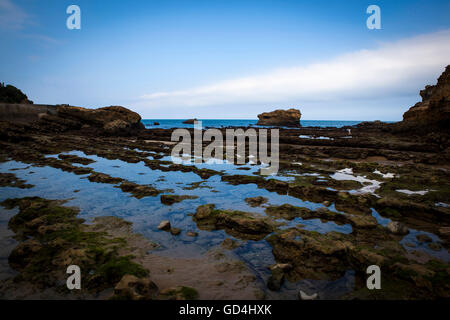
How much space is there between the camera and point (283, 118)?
102m

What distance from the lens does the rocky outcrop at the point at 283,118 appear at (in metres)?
101

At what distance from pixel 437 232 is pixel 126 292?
793cm

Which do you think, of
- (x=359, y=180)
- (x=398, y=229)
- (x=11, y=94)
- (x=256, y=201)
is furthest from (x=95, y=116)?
(x=398, y=229)

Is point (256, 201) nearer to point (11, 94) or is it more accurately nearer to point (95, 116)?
point (95, 116)

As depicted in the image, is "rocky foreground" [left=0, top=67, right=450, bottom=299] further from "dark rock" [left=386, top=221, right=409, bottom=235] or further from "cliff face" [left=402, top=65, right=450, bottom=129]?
"cliff face" [left=402, top=65, right=450, bottom=129]

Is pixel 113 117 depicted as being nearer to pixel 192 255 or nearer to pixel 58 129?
pixel 58 129

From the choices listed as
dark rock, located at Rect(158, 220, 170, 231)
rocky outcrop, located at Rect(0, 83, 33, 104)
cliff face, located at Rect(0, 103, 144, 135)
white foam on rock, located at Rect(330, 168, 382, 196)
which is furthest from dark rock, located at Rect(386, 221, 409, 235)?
rocky outcrop, located at Rect(0, 83, 33, 104)

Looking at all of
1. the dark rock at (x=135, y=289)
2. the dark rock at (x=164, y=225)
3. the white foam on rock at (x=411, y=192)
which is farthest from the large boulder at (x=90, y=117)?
the white foam on rock at (x=411, y=192)

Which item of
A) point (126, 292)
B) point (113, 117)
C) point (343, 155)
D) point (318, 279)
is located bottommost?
point (318, 279)

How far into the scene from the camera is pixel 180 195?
9.27 meters

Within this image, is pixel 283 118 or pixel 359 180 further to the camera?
pixel 283 118

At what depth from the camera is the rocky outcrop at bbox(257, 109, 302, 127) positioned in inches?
3958
